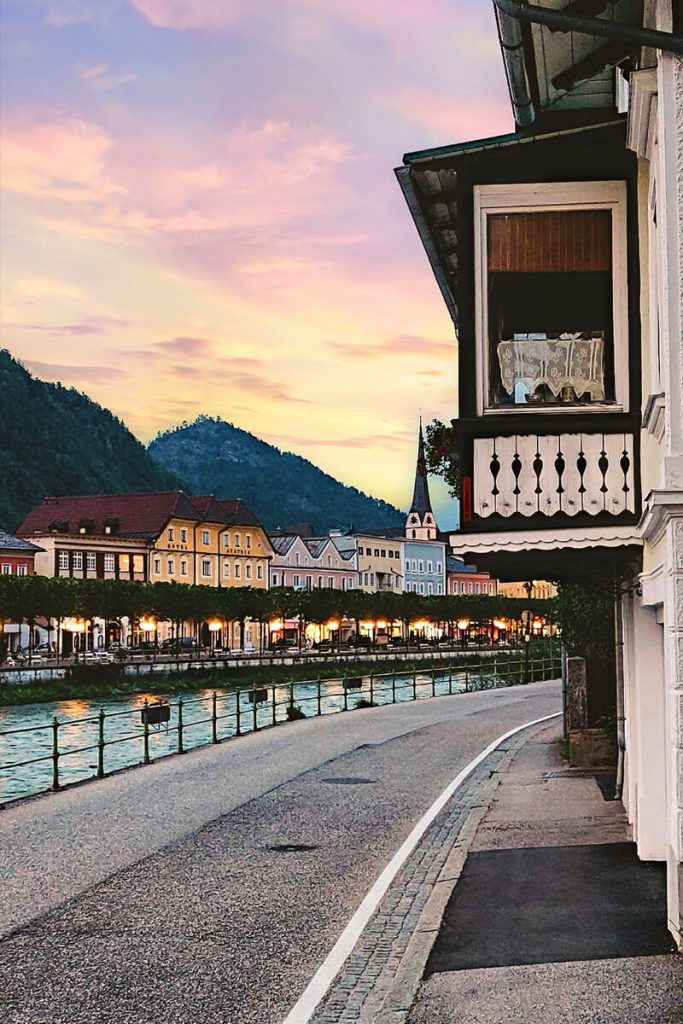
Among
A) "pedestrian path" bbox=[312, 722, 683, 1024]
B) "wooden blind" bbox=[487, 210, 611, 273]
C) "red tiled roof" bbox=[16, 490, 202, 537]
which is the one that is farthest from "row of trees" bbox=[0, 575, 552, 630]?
"wooden blind" bbox=[487, 210, 611, 273]

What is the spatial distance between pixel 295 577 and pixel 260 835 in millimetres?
122204

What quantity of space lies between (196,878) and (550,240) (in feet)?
21.3

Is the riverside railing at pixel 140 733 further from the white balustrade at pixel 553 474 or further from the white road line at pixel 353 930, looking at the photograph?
the white balustrade at pixel 553 474

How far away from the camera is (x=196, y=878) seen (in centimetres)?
1209

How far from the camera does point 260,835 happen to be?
14648 mm

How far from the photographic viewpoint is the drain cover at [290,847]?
13650 millimetres

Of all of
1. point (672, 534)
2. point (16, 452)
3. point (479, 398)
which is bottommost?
point (672, 534)

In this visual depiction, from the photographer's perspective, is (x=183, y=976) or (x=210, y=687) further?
(x=210, y=687)

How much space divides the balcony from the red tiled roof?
4152 inches

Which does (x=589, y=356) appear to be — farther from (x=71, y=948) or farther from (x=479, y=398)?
(x=71, y=948)

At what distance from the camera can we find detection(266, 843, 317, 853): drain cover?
44.8ft

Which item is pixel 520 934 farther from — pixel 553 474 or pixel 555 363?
pixel 555 363

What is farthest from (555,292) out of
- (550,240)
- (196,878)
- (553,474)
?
(196,878)

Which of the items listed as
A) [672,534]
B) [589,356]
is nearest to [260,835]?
[589,356]
